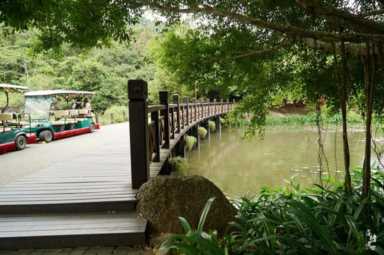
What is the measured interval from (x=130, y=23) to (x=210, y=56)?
2.99 ft

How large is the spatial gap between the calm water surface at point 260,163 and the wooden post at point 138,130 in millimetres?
2984

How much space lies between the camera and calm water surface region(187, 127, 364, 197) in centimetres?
877

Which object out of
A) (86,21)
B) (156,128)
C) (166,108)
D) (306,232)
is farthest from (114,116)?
(306,232)

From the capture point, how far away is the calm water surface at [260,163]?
8.77 m

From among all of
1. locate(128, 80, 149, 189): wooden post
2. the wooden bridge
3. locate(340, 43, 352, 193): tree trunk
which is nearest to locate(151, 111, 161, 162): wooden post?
the wooden bridge

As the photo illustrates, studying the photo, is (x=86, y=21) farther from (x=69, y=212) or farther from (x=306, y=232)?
(x=306, y=232)

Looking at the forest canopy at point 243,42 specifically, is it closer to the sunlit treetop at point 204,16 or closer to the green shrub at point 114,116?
the sunlit treetop at point 204,16

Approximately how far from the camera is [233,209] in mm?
3227

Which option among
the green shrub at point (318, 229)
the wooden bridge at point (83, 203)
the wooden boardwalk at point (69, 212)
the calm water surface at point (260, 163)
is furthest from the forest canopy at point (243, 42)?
the calm water surface at point (260, 163)

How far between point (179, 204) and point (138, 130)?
1041mm

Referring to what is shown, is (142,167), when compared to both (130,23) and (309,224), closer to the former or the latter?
(130,23)

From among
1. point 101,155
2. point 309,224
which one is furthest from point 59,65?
point 309,224

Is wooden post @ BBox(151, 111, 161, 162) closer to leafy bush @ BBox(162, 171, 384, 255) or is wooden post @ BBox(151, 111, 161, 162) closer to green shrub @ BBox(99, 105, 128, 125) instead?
leafy bush @ BBox(162, 171, 384, 255)

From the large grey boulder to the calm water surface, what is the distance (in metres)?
3.15
